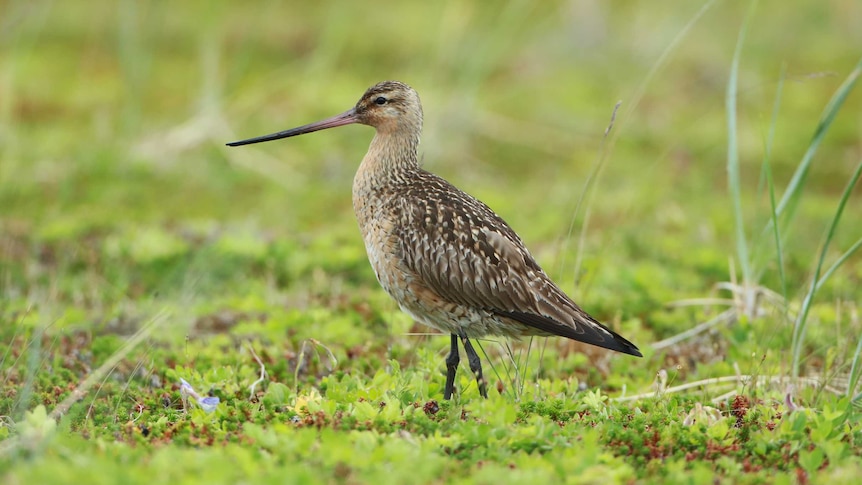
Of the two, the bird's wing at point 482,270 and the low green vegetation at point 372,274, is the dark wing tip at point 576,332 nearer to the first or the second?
the bird's wing at point 482,270

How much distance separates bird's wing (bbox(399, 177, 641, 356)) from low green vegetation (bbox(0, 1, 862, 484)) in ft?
0.91

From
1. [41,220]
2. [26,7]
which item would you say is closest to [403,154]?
[41,220]

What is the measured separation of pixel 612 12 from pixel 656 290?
45.2ft

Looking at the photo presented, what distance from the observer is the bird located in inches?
211

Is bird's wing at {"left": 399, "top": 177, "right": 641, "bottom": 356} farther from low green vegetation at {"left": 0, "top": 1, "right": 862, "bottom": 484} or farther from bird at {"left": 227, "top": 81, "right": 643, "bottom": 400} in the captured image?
low green vegetation at {"left": 0, "top": 1, "right": 862, "bottom": 484}

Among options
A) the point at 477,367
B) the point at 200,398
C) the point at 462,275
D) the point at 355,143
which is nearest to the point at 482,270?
the point at 462,275

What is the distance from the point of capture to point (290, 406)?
16.1ft

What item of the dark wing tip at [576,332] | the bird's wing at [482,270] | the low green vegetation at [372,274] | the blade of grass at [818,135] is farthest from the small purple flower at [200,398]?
the blade of grass at [818,135]

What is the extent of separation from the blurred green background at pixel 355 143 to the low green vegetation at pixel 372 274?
0.16 ft

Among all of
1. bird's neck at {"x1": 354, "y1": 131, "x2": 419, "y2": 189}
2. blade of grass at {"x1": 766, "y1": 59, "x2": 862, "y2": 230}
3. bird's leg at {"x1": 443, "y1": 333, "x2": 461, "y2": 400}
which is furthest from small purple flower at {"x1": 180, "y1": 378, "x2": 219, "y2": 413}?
blade of grass at {"x1": 766, "y1": 59, "x2": 862, "y2": 230}

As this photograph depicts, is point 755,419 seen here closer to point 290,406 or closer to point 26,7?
point 290,406

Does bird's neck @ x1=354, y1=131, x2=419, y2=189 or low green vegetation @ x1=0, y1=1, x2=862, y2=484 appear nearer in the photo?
low green vegetation @ x1=0, y1=1, x2=862, y2=484

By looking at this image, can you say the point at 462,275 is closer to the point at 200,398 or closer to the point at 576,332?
the point at 576,332

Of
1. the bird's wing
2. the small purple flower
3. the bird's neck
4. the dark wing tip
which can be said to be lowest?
the small purple flower
